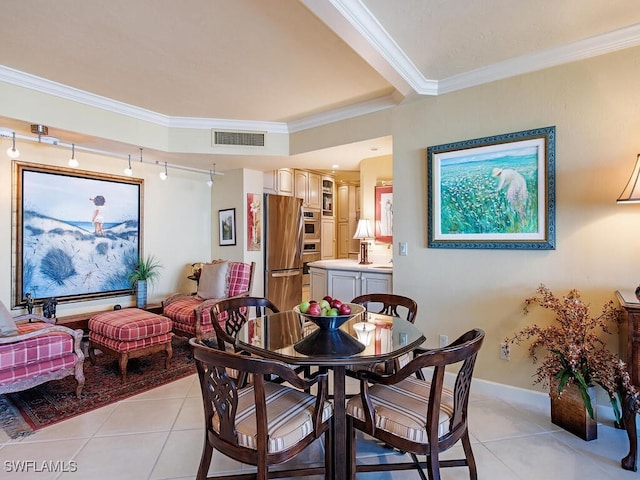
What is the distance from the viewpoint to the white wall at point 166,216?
12.7ft

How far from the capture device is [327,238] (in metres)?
6.67

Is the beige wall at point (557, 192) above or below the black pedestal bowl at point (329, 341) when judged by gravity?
above

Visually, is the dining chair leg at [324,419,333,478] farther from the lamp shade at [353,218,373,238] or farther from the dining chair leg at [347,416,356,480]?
the lamp shade at [353,218,373,238]

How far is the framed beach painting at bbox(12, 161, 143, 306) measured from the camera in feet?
11.6

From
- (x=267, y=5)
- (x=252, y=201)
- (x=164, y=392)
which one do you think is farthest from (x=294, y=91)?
(x=164, y=392)

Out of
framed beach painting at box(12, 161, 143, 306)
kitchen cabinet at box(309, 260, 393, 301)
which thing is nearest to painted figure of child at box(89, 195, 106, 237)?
framed beach painting at box(12, 161, 143, 306)

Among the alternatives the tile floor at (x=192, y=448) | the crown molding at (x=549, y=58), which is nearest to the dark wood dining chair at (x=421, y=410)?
the tile floor at (x=192, y=448)

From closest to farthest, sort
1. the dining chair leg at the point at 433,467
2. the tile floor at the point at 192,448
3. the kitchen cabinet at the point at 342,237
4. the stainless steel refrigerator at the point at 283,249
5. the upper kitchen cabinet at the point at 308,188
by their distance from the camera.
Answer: the dining chair leg at the point at 433,467
the tile floor at the point at 192,448
the stainless steel refrigerator at the point at 283,249
the upper kitchen cabinet at the point at 308,188
the kitchen cabinet at the point at 342,237

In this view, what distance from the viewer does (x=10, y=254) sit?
137 inches

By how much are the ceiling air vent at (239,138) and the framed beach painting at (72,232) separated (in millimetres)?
1279

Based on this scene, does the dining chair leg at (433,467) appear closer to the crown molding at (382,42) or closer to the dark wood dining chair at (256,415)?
the dark wood dining chair at (256,415)

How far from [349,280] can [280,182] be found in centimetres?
227

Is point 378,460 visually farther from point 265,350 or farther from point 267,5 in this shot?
point 267,5

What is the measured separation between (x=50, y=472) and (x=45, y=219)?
2729 millimetres
